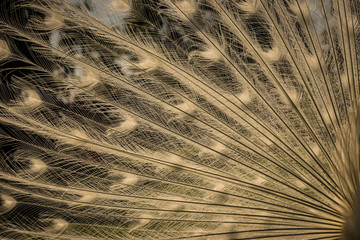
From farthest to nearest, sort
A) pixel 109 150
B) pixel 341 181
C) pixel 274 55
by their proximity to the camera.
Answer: pixel 109 150
pixel 274 55
pixel 341 181

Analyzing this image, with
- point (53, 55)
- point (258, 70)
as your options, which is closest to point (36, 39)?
point (53, 55)

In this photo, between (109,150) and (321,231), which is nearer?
(321,231)

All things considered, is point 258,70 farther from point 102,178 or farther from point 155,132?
point 102,178

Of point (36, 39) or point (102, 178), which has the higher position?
point (36, 39)

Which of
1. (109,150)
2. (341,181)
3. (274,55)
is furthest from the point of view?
(109,150)

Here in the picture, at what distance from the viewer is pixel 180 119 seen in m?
1.95

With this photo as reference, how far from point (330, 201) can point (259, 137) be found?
0.43 meters

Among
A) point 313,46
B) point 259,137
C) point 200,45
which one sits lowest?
point 259,137

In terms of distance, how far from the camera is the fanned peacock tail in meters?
1.76

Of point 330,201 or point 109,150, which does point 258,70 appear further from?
point 109,150

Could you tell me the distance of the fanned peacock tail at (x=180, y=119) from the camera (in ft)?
5.78

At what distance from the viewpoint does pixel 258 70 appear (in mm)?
1878

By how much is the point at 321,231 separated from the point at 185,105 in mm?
867

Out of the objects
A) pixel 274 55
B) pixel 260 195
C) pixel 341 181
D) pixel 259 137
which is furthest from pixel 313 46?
pixel 260 195
